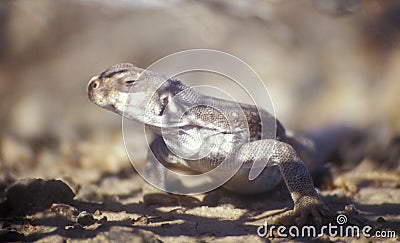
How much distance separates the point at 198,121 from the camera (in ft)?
14.5

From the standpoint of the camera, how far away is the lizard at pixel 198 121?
4246 millimetres

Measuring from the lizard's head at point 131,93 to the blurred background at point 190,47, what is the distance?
11.6 feet

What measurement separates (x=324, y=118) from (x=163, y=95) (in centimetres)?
501

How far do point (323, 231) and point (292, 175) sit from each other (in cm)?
62

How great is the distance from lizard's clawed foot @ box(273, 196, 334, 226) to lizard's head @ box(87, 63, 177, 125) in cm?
157

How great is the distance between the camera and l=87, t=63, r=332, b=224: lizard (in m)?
4.25

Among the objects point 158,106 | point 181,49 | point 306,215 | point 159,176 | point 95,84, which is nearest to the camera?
point 306,215

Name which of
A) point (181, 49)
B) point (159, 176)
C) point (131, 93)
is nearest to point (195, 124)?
point (131, 93)

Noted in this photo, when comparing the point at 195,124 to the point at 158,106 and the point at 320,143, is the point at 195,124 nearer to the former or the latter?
the point at 158,106

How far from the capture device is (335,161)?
685 centimetres

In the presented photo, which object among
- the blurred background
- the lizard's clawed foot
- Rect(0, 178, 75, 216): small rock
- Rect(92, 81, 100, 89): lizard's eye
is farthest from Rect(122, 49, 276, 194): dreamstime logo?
the blurred background

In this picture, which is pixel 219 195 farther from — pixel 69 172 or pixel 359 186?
pixel 69 172

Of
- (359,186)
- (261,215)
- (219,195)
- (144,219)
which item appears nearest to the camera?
(144,219)

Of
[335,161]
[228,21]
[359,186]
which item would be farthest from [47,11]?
[359,186]
